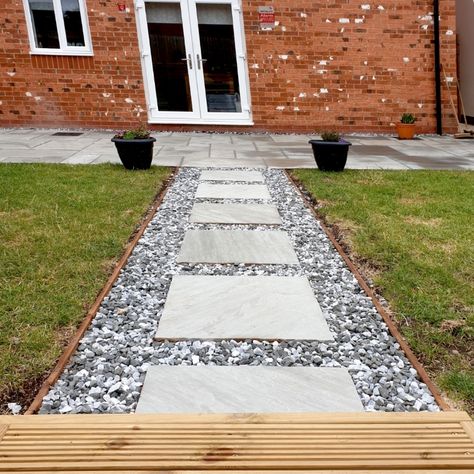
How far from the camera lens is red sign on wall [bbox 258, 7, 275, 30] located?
908 cm

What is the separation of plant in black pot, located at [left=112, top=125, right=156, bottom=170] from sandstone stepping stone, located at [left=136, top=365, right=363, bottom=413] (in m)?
4.08

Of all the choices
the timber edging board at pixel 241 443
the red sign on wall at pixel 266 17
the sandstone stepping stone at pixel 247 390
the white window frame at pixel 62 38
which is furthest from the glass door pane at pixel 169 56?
the timber edging board at pixel 241 443

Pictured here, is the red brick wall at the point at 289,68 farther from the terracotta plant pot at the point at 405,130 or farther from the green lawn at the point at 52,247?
the green lawn at the point at 52,247

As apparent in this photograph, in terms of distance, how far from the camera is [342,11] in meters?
9.19

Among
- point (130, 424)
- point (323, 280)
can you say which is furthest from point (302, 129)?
point (130, 424)

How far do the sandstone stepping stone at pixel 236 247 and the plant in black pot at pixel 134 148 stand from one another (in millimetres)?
2228

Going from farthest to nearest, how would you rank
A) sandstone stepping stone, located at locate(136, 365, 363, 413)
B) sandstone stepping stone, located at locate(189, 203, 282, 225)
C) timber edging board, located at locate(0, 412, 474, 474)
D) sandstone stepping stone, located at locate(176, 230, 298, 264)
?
sandstone stepping stone, located at locate(189, 203, 282, 225)
sandstone stepping stone, located at locate(176, 230, 298, 264)
sandstone stepping stone, located at locate(136, 365, 363, 413)
timber edging board, located at locate(0, 412, 474, 474)

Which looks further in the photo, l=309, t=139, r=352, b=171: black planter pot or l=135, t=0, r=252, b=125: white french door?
l=135, t=0, r=252, b=125: white french door

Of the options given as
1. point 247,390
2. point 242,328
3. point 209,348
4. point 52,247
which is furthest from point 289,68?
point 247,390

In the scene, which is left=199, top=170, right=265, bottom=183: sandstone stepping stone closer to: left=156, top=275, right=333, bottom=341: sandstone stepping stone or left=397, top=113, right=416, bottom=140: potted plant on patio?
left=156, top=275, right=333, bottom=341: sandstone stepping stone

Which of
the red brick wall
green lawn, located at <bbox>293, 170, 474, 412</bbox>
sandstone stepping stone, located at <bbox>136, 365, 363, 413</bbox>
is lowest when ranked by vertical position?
green lawn, located at <bbox>293, 170, 474, 412</bbox>

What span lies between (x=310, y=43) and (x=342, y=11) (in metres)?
0.84

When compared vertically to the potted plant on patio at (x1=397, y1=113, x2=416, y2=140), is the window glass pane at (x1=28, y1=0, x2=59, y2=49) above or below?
above

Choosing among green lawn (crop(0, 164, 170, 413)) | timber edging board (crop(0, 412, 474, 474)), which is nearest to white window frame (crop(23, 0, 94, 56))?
green lawn (crop(0, 164, 170, 413))
